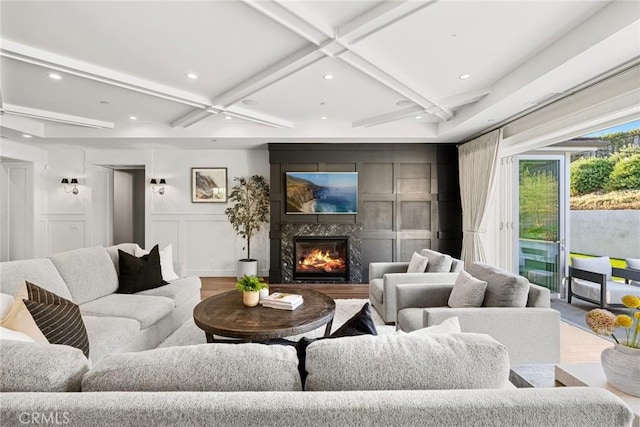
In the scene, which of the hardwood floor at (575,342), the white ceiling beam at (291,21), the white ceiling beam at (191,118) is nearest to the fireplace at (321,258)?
the hardwood floor at (575,342)

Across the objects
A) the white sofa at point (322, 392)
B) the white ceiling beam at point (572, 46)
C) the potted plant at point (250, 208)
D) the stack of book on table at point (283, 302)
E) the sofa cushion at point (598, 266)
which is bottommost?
the stack of book on table at point (283, 302)

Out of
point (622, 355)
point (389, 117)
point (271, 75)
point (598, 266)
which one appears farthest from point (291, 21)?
point (598, 266)

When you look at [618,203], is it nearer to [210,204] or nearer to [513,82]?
[513,82]

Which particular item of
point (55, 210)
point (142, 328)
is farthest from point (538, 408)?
point (55, 210)

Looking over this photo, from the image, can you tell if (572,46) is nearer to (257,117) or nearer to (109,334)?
(257,117)

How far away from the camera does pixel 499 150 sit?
4.33 m

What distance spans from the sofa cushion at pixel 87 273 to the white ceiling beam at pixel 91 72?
1.73 metres

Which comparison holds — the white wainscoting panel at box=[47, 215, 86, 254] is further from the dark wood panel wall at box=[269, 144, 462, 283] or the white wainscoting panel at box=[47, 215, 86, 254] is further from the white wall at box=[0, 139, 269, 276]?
the dark wood panel wall at box=[269, 144, 462, 283]

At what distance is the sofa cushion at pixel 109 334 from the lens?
1978 mm

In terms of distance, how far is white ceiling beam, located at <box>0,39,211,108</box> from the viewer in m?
2.56

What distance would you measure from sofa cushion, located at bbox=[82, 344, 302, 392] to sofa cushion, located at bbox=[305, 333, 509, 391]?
10 centimetres

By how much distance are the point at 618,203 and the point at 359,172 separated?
3706 mm

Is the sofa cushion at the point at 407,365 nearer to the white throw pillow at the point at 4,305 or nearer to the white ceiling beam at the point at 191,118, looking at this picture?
the white throw pillow at the point at 4,305

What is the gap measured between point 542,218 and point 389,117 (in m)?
2.80
